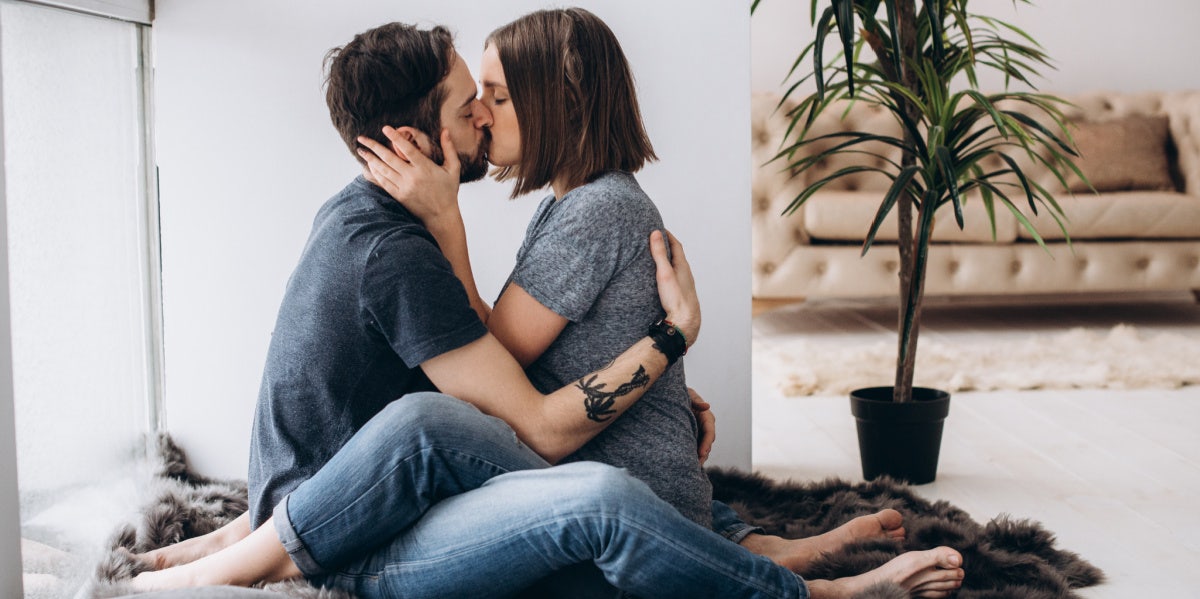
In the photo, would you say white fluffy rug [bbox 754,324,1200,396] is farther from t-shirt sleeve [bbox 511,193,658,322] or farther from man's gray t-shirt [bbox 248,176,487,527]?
man's gray t-shirt [bbox 248,176,487,527]

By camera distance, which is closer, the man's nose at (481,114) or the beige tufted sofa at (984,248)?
the man's nose at (481,114)

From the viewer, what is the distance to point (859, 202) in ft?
12.7

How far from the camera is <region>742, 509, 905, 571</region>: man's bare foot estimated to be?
1.64 metres

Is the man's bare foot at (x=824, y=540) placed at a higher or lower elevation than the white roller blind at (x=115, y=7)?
lower

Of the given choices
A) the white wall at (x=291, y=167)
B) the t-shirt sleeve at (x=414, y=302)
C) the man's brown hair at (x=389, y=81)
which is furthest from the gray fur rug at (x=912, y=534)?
the man's brown hair at (x=389, y=81)

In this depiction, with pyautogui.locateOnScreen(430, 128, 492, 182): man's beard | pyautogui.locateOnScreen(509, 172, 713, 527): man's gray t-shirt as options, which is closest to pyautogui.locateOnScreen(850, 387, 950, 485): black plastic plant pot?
pyautogui.locateOnScreen(509, 172, 713, 527): man's gray t-shirt

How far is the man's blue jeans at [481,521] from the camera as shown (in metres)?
1.24

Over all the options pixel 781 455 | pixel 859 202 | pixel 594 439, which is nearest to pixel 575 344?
Answer: pixel 594 439

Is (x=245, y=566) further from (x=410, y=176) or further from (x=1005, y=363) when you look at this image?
(x=1005, y=363)

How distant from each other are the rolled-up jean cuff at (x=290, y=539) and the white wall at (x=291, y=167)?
0.94 m

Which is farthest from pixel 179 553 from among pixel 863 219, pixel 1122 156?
pixel 1122 156

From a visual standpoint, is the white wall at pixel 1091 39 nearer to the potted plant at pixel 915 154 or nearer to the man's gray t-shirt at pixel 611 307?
the potted plant at pixel 915 154

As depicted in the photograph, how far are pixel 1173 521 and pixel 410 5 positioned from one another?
5.93 ft

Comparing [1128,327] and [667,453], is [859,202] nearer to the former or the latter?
[1128,327]
